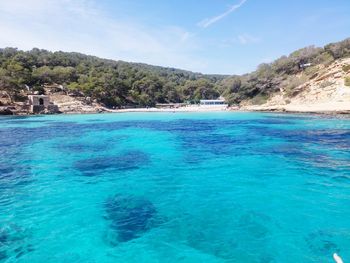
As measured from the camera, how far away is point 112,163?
17906 millimetres

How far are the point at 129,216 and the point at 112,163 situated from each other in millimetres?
8496

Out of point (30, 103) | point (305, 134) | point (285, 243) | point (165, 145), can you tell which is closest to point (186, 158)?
point (165, 145)

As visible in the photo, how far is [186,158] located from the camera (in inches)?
766

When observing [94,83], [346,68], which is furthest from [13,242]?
[94,83]

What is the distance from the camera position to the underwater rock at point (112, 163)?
648 inches

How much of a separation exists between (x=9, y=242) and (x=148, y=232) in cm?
373

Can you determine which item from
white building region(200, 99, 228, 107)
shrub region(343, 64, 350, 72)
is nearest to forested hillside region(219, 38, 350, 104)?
white building region(200, 99, 228, 107)

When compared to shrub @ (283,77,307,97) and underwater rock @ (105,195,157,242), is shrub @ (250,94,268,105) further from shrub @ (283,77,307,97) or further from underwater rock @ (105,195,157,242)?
underwater rock @ (105,195,157,242)

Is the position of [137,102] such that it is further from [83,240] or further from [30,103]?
[83,240]

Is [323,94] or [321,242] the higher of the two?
[323,94]

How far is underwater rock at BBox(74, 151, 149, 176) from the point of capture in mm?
16453

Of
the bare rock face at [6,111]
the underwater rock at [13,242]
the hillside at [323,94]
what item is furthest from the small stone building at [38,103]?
the underwater rock at [13,242]

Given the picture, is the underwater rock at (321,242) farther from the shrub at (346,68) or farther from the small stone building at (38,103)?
the small stone building at (38,103)

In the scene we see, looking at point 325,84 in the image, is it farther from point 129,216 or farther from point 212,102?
point 129,216
